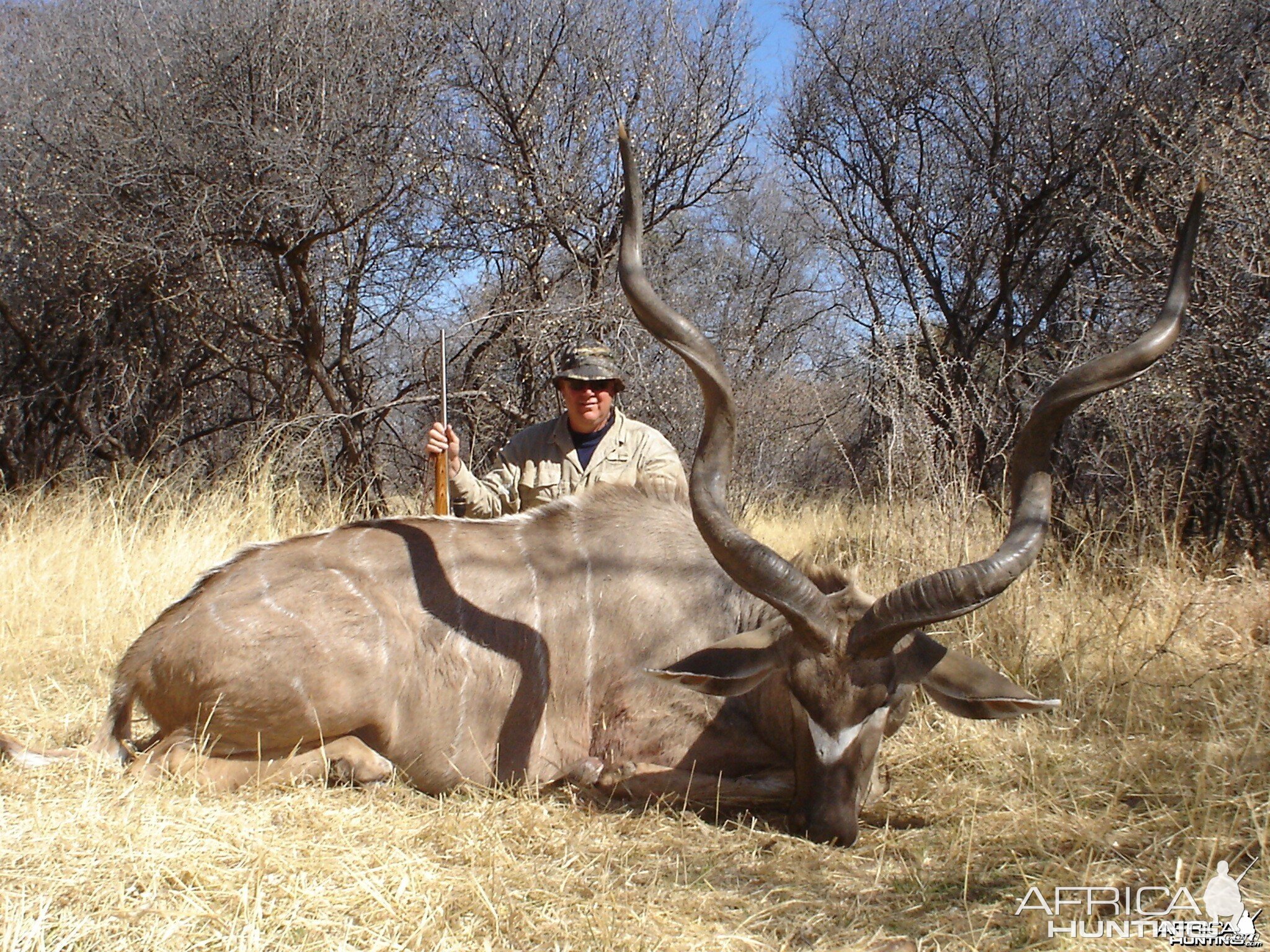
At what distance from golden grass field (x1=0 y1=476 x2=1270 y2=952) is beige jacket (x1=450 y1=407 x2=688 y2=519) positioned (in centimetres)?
152

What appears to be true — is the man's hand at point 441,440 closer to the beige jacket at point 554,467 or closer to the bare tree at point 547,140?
the beige jacket at point 554,467

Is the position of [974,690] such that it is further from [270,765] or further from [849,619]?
[270,765]

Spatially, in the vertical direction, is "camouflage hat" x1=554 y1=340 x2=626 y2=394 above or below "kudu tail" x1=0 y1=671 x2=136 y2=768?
above

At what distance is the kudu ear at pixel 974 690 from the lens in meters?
2.81

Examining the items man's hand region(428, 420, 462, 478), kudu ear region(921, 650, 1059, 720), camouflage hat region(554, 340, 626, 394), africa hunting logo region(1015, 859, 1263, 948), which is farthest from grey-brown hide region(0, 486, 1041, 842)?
camouflage hat region(554, 340, 626, 394)

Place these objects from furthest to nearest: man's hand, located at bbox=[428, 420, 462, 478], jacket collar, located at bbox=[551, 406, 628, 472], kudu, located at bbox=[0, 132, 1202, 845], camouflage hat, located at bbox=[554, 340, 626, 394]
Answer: jacket collar, located at bbox=[551, 406, 628, 472] < camouflage hat, located at bbox=[554, 340, 626, 394] < man's hand, located at bbox=[428, 420, 462, 478] < kudu, located at bbox=[0, 132, 1202, 845]

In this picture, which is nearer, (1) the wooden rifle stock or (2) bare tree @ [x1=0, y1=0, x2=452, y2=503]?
(1) the wooden rifle stock

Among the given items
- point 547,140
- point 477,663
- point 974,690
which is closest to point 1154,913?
point 974,690

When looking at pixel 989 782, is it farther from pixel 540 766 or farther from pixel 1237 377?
pixel 1237 377

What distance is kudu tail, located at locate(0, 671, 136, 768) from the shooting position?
9.68 feet

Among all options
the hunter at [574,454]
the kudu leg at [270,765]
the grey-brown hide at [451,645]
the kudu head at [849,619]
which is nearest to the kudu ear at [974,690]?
the kudu head at [849,619]

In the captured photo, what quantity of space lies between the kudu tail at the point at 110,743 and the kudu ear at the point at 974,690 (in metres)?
2.37

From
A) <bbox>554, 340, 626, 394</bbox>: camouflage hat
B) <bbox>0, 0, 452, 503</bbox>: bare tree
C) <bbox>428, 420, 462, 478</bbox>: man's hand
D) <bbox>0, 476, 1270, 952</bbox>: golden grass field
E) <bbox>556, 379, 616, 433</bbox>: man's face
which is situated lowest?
<bbox>0, 476, 1270, 952</bbox>: golden grass field

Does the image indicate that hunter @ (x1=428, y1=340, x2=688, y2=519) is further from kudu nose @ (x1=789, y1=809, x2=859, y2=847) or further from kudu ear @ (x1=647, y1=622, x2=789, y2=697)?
kudu nose @ (x1=789, y1=809, x2=859, y2=847)
